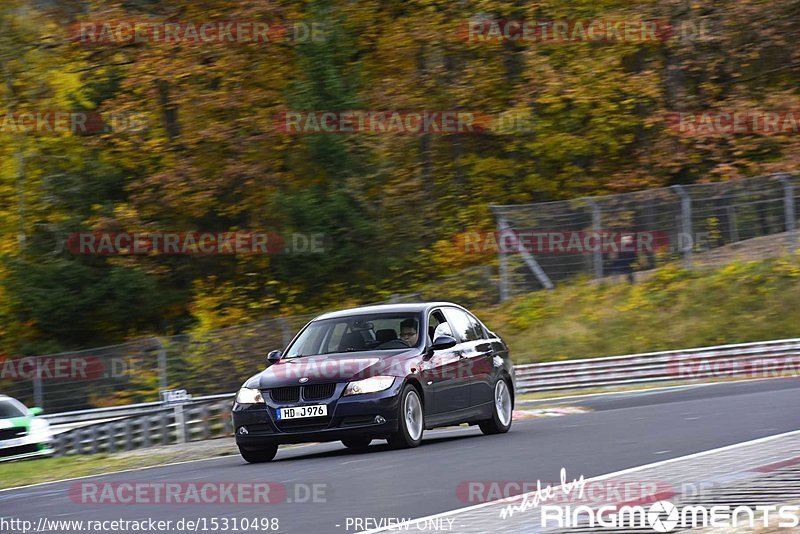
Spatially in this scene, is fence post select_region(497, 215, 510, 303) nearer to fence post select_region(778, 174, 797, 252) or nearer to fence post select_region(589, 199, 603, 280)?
fence post select_region(589, 199, 603, 280)

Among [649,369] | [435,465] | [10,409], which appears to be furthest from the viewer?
[649,369]

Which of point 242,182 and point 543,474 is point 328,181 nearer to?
point 242,182

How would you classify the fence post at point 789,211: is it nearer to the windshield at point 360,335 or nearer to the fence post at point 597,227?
the fence post at point 597,227

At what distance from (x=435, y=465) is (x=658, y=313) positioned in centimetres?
2151

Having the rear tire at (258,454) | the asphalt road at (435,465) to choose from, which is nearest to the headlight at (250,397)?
the rear tire at (258,454)

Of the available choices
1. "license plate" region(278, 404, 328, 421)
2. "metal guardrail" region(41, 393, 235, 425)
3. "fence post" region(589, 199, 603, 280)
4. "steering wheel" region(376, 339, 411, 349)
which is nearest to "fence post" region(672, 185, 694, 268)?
"fence post" region(589, 199, 603, 280)

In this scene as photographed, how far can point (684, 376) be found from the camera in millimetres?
28172

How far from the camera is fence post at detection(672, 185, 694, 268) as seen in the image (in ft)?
104

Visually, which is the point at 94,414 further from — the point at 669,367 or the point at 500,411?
the point at 500,411

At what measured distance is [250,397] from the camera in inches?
546

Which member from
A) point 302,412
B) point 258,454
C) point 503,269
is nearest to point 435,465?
point 302,412

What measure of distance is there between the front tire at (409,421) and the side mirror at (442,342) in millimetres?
705

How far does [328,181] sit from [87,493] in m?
28.1

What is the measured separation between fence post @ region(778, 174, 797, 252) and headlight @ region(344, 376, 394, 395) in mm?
19792
